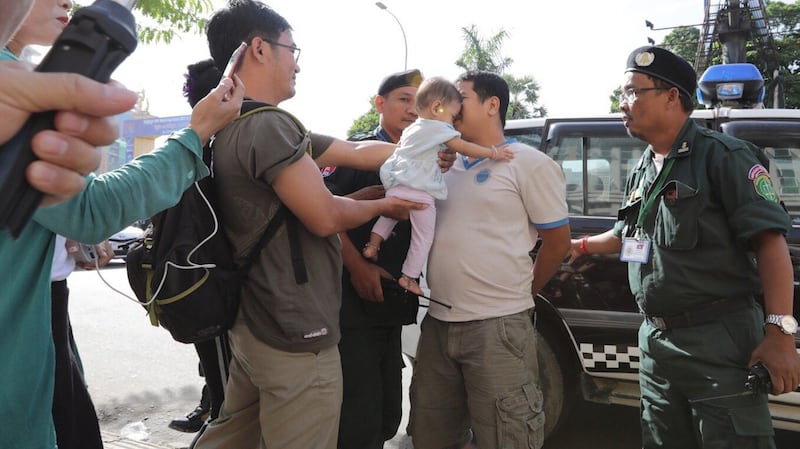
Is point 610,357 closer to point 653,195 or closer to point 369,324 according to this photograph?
point 653,195

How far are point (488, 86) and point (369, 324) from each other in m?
1.07

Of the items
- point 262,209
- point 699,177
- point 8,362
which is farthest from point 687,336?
point 8,362

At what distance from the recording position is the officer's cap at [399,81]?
9.20 feet

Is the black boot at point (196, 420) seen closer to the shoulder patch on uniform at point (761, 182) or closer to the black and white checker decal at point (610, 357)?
the black and white checker decal at point (610, 357)

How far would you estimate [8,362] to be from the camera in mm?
1106

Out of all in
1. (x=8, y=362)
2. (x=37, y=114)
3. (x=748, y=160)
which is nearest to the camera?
(x=37, y=114)

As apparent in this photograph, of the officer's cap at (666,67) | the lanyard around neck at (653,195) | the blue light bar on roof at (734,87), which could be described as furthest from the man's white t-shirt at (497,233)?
the blue light bar on roof at (734,87)

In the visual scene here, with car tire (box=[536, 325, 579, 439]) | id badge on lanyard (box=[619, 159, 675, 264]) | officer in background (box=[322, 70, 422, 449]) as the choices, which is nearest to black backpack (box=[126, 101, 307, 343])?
officer in background (box=[322, 70, 422, 449])

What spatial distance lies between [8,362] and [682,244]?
1.93 m

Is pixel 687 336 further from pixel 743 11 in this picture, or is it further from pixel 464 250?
pixel 743 11

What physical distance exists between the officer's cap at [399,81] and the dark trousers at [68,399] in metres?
1.66

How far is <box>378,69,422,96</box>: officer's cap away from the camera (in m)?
2.80

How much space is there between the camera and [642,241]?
2156 millimetres

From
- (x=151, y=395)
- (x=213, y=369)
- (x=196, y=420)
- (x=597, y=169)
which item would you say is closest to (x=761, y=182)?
(x=597, y=169)
